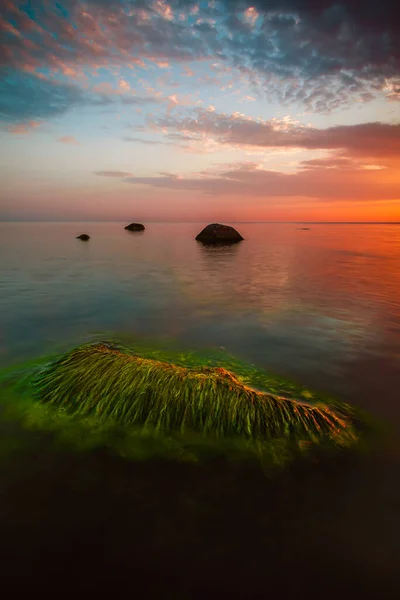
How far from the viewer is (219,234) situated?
49.9 meters

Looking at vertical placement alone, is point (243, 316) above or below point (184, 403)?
below

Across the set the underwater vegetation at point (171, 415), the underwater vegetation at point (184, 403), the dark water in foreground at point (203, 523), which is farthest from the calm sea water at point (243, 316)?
the underwater vegetation at point (184, 403)

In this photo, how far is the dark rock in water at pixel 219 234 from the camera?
1932 inches

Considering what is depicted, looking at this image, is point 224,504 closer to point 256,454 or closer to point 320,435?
point 256,454

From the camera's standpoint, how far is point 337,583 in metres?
3.17

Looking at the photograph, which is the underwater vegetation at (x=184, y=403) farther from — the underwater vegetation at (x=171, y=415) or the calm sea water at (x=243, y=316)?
the calm sea water at (x=243, y=316)

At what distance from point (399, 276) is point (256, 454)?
77.0 ft

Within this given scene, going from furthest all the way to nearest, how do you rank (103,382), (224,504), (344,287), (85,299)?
1. (344,287)
2. (85,299)
3. (103,382)
4. (224,504)

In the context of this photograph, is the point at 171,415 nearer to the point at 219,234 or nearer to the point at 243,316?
the point at 243,316

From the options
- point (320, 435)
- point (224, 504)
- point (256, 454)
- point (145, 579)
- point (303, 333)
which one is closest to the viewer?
point (145, 579)

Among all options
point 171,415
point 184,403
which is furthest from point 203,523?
point 184,403

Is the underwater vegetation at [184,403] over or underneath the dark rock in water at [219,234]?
over

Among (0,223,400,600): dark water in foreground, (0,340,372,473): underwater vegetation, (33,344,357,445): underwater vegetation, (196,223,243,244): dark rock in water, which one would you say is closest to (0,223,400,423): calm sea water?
(0,223,400,600): dark water in foreground

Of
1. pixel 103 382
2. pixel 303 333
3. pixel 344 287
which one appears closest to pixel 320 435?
pixel 103 382
